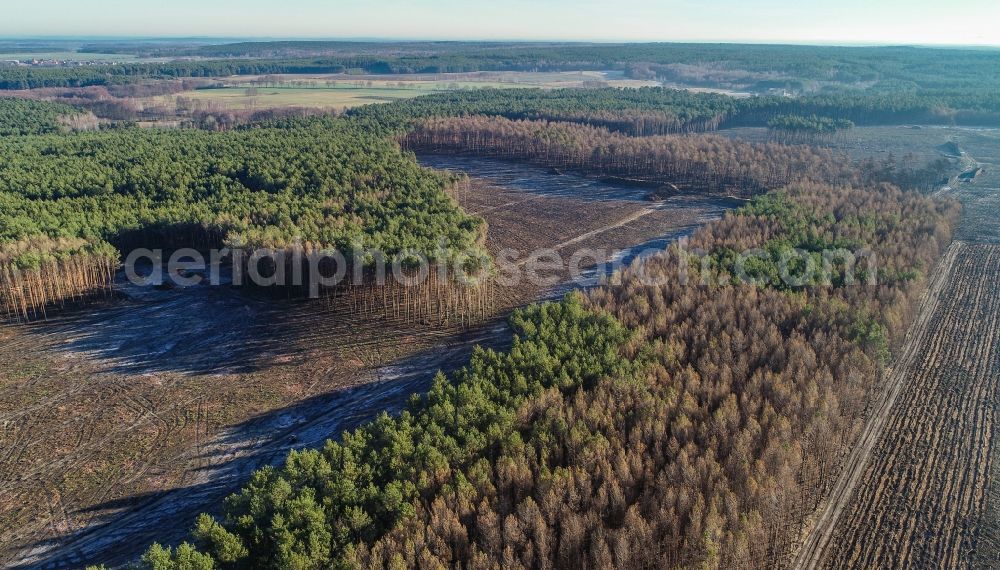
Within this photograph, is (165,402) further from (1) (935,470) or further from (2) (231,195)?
(1) (935,470)

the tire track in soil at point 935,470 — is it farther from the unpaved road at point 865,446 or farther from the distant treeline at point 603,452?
the distant treeline at point 603,452

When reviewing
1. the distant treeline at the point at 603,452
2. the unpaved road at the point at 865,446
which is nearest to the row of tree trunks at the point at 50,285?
the distant treeline at the point at 603,452

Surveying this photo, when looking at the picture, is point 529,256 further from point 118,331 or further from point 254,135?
point 254,135

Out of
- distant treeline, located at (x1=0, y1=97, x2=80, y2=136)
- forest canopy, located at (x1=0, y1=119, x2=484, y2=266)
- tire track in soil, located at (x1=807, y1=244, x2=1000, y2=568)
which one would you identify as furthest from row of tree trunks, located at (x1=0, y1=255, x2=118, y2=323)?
Answer: distant treeline, located at (x1=0, y1=97, x2=80, y2=136)

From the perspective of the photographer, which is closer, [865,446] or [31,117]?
[865,446]

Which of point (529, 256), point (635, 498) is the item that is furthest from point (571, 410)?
point (529, 256)

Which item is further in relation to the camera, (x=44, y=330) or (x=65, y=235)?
(x=65, y=235)

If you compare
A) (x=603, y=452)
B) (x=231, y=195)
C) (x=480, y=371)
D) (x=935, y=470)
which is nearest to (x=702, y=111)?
(x=231, y=195)

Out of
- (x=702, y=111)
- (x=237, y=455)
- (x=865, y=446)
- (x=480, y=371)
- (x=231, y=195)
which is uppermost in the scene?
(x=702, y=111)
